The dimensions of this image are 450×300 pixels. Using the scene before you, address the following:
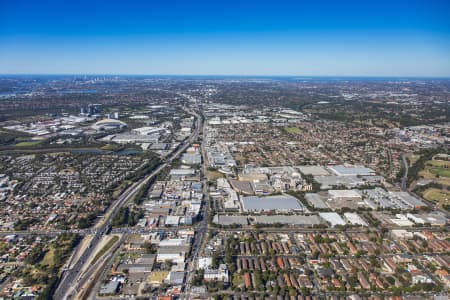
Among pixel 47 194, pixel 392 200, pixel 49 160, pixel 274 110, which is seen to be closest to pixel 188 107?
pixel 274 110

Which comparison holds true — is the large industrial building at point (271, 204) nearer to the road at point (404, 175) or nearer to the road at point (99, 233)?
the road at point (99, 233)

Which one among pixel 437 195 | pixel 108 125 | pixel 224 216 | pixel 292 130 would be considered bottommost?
pixel 437 195

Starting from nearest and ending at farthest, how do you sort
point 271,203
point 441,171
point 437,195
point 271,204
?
1. point 271,204
2. point 271,203
3. point 437,195
4. point 441,171

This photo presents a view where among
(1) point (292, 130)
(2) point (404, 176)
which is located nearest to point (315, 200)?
(2) point (404, 176)

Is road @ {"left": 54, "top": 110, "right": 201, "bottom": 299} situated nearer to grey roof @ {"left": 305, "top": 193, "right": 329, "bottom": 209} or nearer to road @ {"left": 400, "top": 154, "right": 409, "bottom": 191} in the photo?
grey roof @ {"left": 305, "top": 193, "right": 329, "bottom": 209}

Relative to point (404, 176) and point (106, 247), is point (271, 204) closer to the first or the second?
point (106, 247)

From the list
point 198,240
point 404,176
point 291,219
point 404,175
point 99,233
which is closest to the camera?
point 198,240
